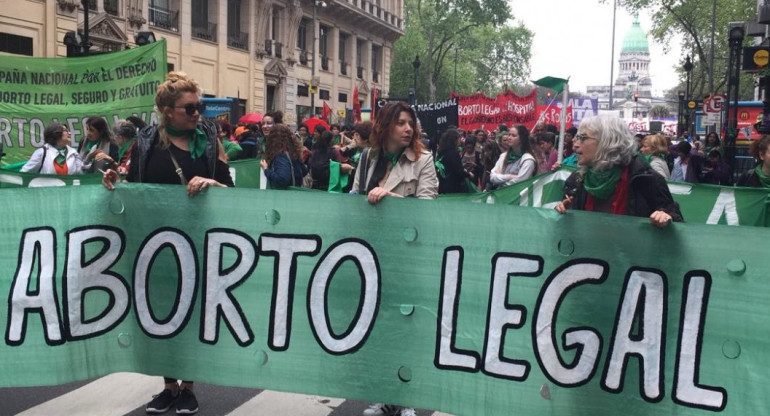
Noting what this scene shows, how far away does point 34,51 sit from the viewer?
26625 millimetres

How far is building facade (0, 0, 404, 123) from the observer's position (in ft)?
89.6

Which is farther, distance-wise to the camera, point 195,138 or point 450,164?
point 450,164

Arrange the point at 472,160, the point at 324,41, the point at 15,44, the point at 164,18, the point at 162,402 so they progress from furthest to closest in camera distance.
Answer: the point at 324,41
the point at 164,18
the point at 15,44
the point at 472,160
the point at 162,402

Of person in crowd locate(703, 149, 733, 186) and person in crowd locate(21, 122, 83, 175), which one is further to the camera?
person in crowd locate(703, 149, 733, 186)

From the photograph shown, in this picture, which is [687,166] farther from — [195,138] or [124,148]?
[195,138]

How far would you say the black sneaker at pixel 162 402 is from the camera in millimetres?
5160

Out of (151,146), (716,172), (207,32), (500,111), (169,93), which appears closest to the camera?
(169,93)

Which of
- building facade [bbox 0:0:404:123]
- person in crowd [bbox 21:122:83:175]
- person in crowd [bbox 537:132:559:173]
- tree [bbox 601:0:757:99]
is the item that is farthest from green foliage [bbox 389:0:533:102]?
person in crowd [bbox 21:122:83:175]

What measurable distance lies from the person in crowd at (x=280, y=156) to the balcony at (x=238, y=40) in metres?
31.1

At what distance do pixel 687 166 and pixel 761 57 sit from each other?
2318 mm

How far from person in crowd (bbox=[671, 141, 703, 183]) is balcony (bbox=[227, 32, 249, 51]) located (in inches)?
1104

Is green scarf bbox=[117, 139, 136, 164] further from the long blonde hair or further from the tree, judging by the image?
the tree

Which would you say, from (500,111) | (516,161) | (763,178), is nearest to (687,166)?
(516,161)

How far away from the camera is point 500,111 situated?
2180cm
